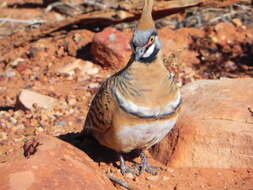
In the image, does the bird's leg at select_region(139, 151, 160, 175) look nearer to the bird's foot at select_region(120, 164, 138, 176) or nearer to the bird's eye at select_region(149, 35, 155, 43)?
the bird's foot at select_region(120, 164, 138, 176)

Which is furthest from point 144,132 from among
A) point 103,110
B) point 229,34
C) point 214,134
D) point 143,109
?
point 229,34

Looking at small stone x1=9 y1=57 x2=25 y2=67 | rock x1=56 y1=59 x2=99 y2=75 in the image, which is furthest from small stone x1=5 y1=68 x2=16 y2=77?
rock x1=56 y1=59 x2=99 y2=75

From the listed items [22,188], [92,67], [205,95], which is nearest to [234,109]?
[205,95]

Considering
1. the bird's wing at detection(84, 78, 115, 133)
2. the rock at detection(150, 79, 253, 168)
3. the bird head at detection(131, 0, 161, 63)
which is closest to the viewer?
the bird head at detection(131, 0, 161, 63)

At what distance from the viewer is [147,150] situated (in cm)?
571

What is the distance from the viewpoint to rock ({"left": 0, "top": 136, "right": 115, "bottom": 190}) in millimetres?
3775

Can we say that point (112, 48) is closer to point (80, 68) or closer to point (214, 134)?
point (80, 68)

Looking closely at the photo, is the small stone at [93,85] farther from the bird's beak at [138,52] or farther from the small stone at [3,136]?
the bird's beak at [138,52]

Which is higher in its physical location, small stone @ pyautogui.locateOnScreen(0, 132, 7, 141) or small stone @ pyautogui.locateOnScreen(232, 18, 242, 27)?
small stone @ pyautogui.locateOnScreen(0, 132, 7, 141)

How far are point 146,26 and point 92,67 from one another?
4.01 m

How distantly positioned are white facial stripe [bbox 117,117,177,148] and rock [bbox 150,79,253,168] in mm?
444

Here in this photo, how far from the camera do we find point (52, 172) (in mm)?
3953

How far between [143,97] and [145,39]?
1.80 feet

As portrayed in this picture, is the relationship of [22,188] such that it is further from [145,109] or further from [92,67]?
[92,67]
